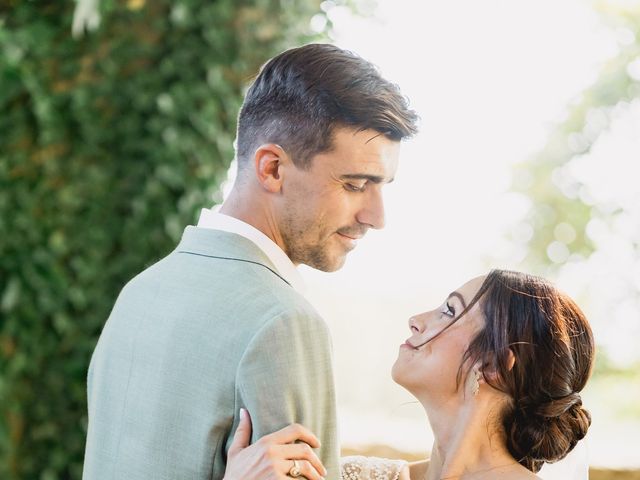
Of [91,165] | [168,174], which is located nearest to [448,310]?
[168,174]

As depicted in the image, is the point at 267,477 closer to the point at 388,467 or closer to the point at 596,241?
the point at 388,467

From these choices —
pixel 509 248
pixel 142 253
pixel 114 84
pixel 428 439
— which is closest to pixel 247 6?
pixel 114 84

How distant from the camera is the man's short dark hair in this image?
1.45m

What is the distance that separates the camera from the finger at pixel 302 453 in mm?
1203

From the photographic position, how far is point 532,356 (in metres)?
1.72

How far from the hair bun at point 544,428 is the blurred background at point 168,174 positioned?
338 mm

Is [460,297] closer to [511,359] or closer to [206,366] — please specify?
[511,359]

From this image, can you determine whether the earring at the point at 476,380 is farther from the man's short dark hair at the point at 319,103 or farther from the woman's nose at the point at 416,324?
the man's short dark hair at the point at 319,103

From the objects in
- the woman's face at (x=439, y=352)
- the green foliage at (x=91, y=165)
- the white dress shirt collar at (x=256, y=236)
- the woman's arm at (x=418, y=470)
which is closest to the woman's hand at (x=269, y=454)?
the white dress shirt collar at (x=256, y=236)

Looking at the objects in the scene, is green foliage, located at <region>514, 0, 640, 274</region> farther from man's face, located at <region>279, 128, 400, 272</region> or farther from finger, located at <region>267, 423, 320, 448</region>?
finger, located at <region>267, 423, 320, 448</region>

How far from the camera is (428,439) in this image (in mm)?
3418

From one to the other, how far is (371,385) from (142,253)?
77.4 inches

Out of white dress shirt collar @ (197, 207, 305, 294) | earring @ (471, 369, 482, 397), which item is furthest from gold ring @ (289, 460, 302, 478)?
earring @ (471, 369, 482, 397)

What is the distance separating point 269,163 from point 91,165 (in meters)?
1.58
